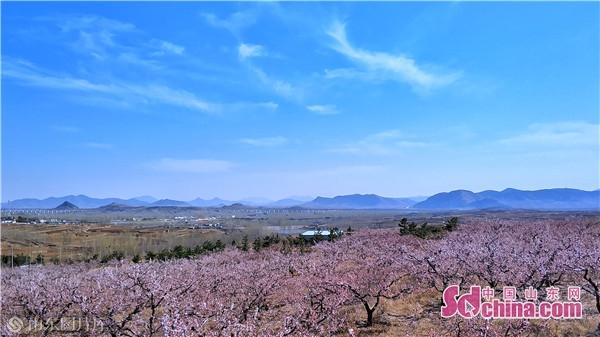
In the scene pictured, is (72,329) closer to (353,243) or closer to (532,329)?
(532,329)

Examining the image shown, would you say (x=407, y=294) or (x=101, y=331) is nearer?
(x=101, y=331)

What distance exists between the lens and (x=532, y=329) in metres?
9.45

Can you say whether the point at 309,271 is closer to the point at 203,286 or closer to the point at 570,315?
the point at 203,286

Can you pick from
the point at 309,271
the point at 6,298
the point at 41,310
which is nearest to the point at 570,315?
the point at 309,271

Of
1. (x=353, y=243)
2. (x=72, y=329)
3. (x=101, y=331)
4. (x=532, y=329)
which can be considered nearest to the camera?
(x=101, y=331)

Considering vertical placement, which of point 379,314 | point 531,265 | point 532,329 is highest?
point 531,265

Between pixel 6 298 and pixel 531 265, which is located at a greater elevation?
pixel 531 265

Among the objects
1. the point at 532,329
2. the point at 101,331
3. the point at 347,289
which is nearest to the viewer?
the point at 101,331

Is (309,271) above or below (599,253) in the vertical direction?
below

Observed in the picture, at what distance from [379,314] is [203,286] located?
20.0 ft

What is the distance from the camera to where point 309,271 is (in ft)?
52.3

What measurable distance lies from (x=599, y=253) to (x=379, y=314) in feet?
21.6

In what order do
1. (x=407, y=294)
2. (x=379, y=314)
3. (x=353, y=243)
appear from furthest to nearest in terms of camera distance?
(x=353, y=243) → (x=407, y=294) → (x=379, y=314)

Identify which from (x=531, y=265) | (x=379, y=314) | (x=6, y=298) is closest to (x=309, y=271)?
(x=379, y=314)
